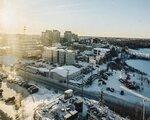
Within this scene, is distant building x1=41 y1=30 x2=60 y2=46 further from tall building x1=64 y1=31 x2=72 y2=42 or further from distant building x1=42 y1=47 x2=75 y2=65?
distant building x1=42 y1=47 x2=75 y2=65

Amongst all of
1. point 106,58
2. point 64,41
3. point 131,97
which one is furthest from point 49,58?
point 64,41

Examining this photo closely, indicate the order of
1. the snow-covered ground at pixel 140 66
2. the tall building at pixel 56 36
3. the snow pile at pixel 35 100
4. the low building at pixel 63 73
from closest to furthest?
the snow pile at pixel 35 100 < the low building at pixel 63 73 < the snow-covered ground at pixel 140 66 < the tall building at pixel 56 36

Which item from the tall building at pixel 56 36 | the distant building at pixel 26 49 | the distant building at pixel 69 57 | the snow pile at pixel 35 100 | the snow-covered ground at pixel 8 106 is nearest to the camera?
the snow pile at pixel 35 100

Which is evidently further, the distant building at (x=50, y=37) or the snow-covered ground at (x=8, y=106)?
the distant building at (x=50, y=37)

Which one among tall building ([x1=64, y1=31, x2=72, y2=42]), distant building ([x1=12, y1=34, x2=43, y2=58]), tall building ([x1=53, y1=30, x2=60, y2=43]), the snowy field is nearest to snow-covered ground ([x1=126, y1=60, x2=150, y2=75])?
distant building ([x1=12, y1=34, x2=43, y2=58])

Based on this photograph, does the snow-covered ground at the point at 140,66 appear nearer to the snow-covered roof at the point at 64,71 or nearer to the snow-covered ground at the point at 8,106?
the snow-covered roof at the point at 64,71

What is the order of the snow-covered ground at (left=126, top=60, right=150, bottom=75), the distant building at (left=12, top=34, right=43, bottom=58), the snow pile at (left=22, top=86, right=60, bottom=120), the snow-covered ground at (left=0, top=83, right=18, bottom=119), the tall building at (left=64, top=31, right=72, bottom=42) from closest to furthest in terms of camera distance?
1. the snow pile at (left=22, top=86, right=60, bottom=120)
2. the snow-covered ground at (left=0, top=83, right=18, bottom=119)
3. the snow-covered ground at (left=126, top=60, right=150, bottom=75)
4. the distant building at (left=12, top=34, right=43, bottom=58)
5. the tall building at (left=64, top=31, right=72, bottom=42)

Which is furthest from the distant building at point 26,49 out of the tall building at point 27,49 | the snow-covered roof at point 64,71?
the snow-covered roof at point 64,71

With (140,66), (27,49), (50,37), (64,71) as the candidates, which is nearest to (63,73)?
(64,71)

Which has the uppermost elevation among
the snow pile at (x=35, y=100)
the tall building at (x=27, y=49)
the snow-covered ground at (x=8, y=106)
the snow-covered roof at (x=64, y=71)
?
the snow-covered roof at (x=64, y=71)

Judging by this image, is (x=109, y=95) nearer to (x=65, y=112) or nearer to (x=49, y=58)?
(x=65, y=112)
